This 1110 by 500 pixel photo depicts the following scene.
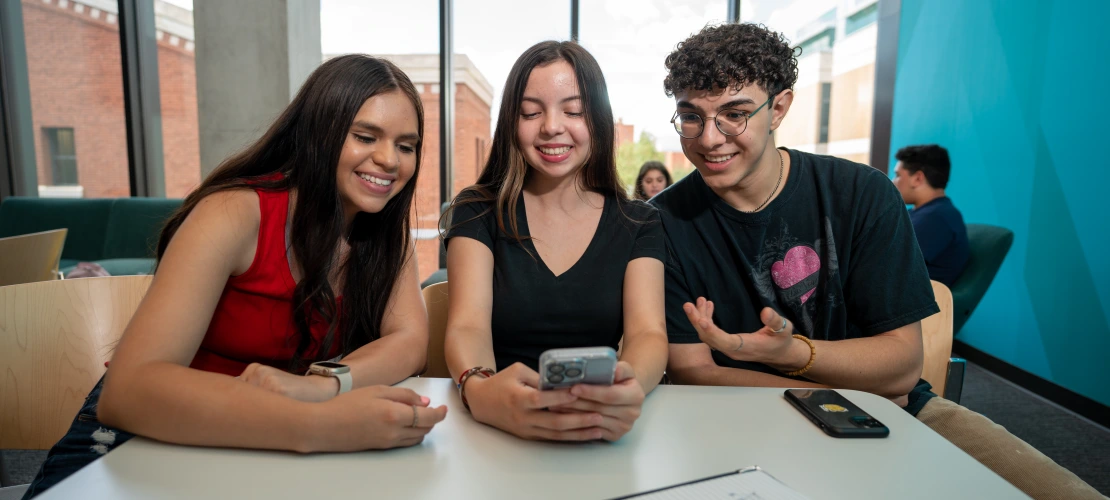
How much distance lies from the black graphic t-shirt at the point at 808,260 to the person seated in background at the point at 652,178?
9.90ft

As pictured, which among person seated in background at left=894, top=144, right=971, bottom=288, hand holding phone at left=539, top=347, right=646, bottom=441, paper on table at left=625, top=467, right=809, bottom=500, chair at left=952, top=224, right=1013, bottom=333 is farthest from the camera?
person seated in background at left=894, top=144, right=971, bottom=288

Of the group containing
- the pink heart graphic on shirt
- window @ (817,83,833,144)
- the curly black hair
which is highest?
window @ (817,83,833,144)

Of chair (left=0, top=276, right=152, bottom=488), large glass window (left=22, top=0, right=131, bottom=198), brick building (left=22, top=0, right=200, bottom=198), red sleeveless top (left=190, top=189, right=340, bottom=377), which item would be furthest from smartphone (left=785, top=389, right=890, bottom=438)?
large glass window (left=22, top=0, right=131, bottom=198)

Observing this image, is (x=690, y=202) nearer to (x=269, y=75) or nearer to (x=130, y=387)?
(x=130, y=387)

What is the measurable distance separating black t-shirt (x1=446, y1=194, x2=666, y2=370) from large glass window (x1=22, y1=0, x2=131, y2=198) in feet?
18.2

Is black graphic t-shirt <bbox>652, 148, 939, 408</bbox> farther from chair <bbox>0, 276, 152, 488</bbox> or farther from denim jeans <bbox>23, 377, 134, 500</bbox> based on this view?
chair <bbox>0, 276, 152, 488</bbox>

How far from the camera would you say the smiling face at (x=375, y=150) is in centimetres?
137

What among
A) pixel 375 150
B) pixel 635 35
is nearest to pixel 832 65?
pixel 635 35

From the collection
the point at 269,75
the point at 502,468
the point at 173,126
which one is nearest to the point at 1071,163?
the point at 502,468

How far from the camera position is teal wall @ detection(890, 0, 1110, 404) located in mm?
3240

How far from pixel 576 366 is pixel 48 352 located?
1348 mm

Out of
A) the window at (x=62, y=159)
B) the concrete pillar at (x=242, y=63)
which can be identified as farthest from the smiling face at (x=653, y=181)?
the window at (x=62, y=159)

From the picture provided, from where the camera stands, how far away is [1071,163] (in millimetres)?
3393

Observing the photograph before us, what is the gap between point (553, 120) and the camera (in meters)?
1.54
